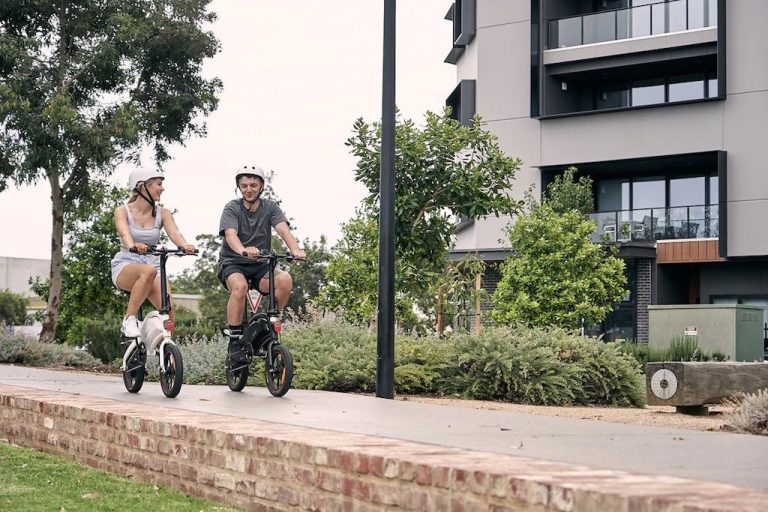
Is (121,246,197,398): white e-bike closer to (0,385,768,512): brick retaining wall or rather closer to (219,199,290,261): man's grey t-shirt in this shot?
(219,199,290,261): man's grey t-shirt

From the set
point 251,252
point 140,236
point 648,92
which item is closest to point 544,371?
point 251,252

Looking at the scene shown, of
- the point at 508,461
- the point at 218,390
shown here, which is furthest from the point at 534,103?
the point at 508,461

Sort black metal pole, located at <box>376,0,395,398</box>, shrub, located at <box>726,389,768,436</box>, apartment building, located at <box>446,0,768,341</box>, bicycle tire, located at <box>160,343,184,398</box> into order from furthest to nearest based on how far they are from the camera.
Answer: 1. apartment building, located at <box>446,0,768,341</box>
2. black metal pole, located at <box>376,0,395,398</box>
3. bicycle tire, located at <box>160,343,184,398</box>
4. shrub, located at <box>726,389,768,436</box>

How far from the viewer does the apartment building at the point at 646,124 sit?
34.2 metres

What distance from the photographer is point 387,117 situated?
1080 cm

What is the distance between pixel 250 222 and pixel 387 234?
1419 millimetres

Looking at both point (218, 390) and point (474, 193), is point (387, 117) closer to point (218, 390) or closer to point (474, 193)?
point (218, 390)

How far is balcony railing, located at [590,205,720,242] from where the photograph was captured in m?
34.9

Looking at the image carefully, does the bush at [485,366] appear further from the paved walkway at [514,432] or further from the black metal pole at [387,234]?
the paved walkway at [514,432]

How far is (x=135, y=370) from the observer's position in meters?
10.1

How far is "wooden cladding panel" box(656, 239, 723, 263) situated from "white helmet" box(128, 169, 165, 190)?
2734 cm

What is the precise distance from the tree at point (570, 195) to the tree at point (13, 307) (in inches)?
1710

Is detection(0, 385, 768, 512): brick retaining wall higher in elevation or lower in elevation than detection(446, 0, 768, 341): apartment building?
lower

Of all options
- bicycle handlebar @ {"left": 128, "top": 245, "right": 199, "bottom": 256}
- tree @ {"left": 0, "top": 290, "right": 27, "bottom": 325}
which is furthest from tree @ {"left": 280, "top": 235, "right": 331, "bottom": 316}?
bicycle handlebar @ {"left": 128, "top": 245, "right": 199, "bottom": 256}
